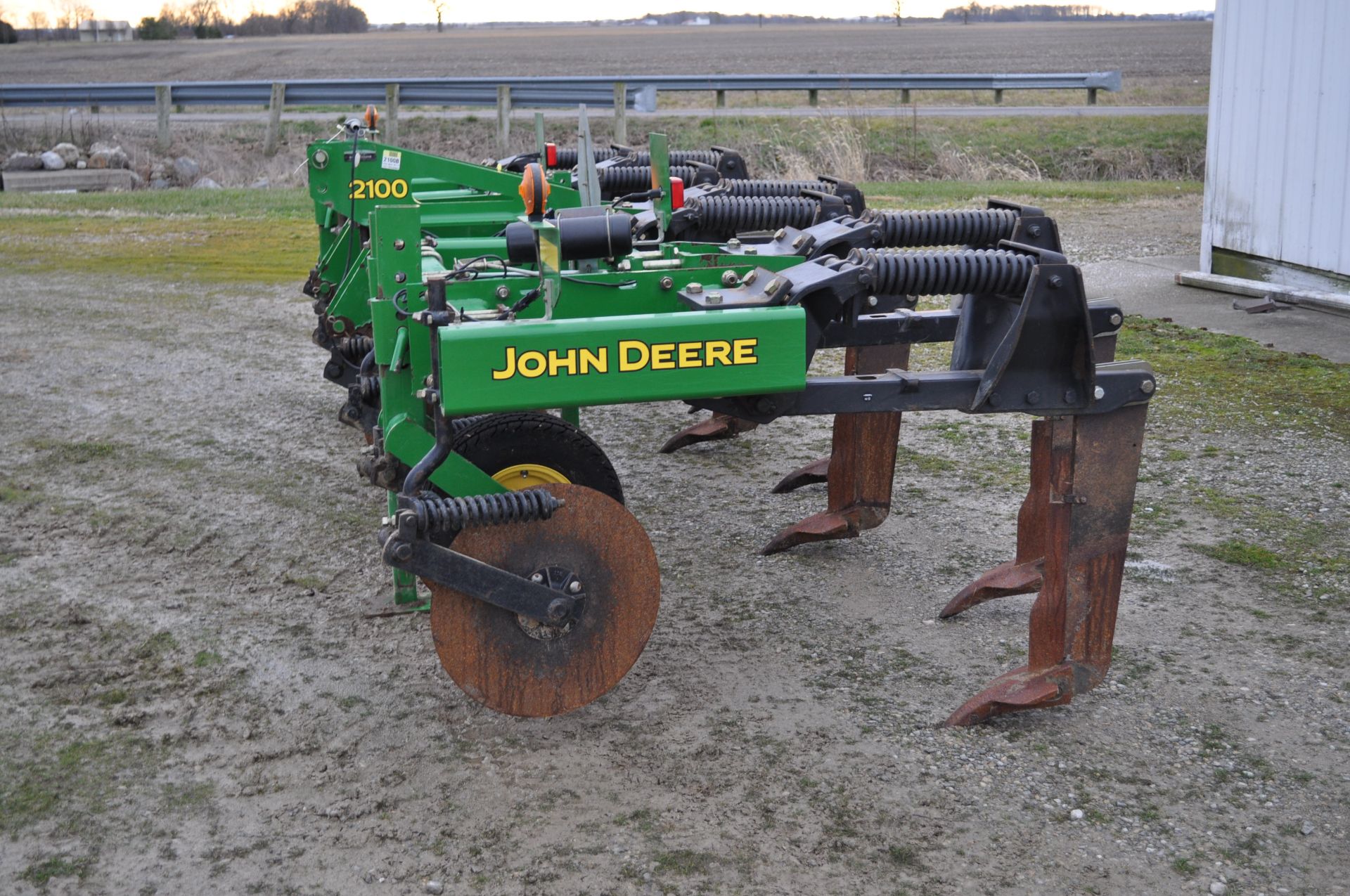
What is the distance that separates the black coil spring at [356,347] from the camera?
5871 millimetres

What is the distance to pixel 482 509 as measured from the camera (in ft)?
11.0

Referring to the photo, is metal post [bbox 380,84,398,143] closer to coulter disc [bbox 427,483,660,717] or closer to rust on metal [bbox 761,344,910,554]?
rust on metal [bbox 761,344,910,554]

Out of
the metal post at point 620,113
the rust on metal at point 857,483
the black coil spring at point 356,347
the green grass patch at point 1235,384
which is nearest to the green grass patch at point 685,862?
the rust on metal at point 857,483

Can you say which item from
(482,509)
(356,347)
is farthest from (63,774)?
(356,347)

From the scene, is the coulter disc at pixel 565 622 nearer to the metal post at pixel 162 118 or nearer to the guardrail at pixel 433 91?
the guardrail at pixel 433 91

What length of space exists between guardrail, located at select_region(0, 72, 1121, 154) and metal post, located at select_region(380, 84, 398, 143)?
0.7 inches

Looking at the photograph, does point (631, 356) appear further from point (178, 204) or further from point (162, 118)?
point (162, 118)

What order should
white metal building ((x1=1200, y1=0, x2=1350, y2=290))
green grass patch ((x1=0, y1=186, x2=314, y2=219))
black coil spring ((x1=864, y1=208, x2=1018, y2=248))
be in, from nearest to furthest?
1. black coil spring ((x1=864, y1=208, x2=1018, y2=248))
2. white metal building ((x1=1200, y1=0, x2=1350, y2=290))
3. green grass patch ((x1=0, y1=186, x2=314, y2=219))

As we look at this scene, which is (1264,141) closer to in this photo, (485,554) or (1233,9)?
(1233,9)

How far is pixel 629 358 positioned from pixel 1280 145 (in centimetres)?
700

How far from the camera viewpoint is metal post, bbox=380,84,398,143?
17594mm

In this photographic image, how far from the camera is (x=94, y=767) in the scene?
343cm

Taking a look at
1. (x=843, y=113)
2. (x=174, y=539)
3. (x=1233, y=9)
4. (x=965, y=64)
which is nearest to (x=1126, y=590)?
(x=174, y=539)

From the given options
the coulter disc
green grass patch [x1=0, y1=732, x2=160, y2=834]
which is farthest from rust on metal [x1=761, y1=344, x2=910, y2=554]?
green grass patch [x1=0, y1=732, x2=160, y2=834]
